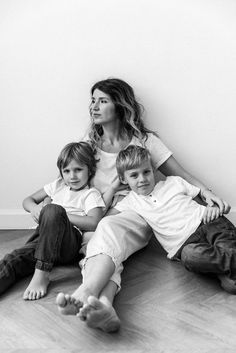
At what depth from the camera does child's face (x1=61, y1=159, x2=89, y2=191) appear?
187 cm

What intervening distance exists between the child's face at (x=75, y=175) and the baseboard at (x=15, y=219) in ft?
1.56

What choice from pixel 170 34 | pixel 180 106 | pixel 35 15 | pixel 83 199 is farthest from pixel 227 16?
pixel 83 199

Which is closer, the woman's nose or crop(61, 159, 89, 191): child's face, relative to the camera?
crop(61, 159, 89, 191): child's face

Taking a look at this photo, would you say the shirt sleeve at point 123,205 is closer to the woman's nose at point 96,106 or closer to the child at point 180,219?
the child at point 180,219

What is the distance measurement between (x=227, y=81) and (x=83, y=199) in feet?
2.76

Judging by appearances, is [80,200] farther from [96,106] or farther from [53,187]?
[96,106]

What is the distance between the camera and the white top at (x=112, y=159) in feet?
6.52

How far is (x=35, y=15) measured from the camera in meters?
2.08

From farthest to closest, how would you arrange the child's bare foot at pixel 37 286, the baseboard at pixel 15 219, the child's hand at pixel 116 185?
the baseboard at pixel 15 219 < the child's hand at pixel 116 185 < the child's bare foot at pixel 37 286

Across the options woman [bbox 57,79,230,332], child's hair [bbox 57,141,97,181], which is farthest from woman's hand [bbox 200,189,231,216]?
child's hair [bbox 57,141,97,181]

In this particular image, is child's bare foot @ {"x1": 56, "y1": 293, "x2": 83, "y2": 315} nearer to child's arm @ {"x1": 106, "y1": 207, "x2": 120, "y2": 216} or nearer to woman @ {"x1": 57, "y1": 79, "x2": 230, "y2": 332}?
woman @ {"x1": 57, "y1": 79, "x2": 230, "y2": 332}

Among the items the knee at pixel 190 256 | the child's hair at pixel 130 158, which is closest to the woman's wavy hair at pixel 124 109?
the child's hair at pixel 130 158

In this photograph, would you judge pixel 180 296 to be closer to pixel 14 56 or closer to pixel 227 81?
pixel 227 81

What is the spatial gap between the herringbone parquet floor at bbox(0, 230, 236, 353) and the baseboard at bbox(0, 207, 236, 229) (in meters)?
0.59
